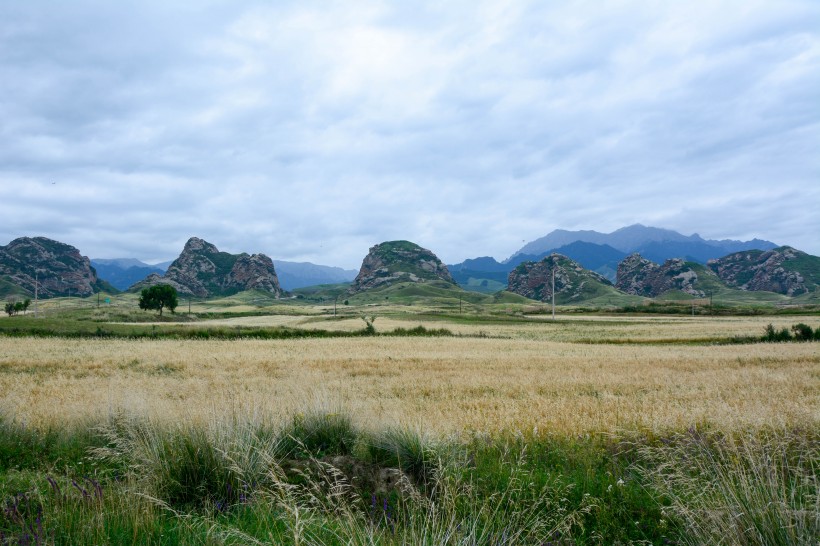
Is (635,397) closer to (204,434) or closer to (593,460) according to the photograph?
(593,460)

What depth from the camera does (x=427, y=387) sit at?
722 inches

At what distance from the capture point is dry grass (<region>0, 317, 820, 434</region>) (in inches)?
412

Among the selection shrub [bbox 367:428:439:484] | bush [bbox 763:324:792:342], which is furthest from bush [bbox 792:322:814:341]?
shrub [bbox 367:428:439:484]

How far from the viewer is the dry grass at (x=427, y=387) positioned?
34.3 feet

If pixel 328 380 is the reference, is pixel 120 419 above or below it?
above

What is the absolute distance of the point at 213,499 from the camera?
632cm

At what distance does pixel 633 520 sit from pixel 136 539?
18.2 ft

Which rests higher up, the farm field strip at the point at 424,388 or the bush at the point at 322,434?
the bush at the point at 322,434

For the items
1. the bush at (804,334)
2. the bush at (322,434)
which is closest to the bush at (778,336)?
the bush at (804,334)

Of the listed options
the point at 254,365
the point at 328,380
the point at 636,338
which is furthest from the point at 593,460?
the point at 636,338

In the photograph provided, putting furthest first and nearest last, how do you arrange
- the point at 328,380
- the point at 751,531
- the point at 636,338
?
the point at 636,338, the point at 328,380, the point at 751,531

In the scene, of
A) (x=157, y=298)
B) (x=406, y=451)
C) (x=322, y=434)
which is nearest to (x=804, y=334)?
(x=406, y=451)

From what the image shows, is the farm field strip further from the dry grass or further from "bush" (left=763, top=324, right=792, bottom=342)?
"bush" (left=763, top=324, right=792, bottom=342)

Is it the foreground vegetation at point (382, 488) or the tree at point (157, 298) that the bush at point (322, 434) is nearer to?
the foreground vegetation at point (382, 488)
